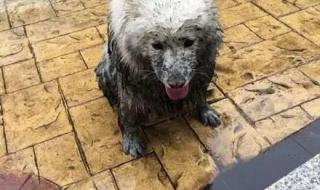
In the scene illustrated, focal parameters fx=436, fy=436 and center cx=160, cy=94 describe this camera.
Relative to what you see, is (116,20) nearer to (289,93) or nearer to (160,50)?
(160,50)

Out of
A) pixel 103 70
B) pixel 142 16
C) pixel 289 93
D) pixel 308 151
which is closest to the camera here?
pixel 142 16

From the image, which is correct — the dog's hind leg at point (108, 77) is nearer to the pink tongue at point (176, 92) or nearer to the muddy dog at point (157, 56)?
the muddy dog at point (157, 56)

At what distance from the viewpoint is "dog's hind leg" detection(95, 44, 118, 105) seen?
2500 mm

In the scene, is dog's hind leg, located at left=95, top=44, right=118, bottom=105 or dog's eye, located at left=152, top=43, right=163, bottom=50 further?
dog's hind leg, located at left=95, top=44, right=118, bottom=105

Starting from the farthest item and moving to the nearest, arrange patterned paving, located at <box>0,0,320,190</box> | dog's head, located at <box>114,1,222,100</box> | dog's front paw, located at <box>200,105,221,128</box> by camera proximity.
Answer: dog's front paw, located at <box>200,105,221,128</box> < patterned paving, located at <box>0,0,320,190</box> < dog's head, located at <box>114,1,222,100</box>

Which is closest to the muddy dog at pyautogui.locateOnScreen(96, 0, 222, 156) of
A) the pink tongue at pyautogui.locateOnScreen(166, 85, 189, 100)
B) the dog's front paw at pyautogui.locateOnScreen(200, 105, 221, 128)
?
the pink tongue at pyautogui.locateOnScreen(166, 85, 189, 100)

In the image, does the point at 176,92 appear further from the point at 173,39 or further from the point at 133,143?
the point at 133,143

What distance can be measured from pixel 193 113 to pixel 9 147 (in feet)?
3.76

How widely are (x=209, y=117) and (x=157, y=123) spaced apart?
1.08ft

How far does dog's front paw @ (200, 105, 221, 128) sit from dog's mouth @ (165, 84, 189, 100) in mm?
474

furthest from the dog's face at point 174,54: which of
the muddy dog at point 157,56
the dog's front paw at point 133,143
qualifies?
the dog's front paw at point 133,143

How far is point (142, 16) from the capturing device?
200 centimetres

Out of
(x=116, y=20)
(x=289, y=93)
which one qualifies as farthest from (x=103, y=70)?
(x=289, y=93)

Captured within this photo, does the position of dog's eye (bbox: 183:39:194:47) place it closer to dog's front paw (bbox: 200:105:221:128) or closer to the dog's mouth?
the dog's mouth
